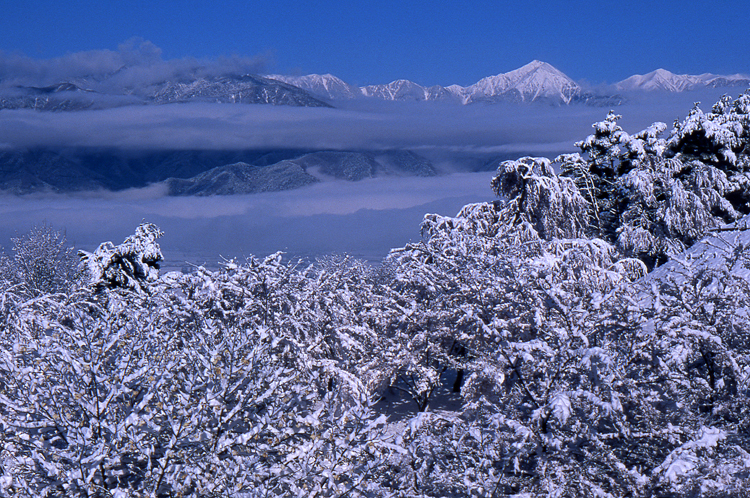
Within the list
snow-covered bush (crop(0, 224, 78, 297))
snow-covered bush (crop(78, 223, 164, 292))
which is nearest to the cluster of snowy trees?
snow-covered bush (crop(78, 223, 164, 292))

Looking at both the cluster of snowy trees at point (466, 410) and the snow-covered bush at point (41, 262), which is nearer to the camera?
the cluster of snowy trees at point (466, 410)

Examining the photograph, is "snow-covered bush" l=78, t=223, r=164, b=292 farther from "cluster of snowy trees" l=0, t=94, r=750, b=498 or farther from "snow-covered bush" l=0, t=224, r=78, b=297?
"snow-covered bush" l=0, t=224, r=78, b=297

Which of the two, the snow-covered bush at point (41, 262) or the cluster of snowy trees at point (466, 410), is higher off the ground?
the cluster of snowy trees at point (466, 410)

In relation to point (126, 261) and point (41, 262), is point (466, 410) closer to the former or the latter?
point (126, 261)

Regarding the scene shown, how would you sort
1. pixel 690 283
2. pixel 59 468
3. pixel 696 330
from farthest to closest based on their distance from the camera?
pixel 690 283 → pixel 696 330 → pixel 59 468

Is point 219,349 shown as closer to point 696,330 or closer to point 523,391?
point 523,391

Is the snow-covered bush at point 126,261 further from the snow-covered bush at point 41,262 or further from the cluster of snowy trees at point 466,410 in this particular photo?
the snow-covered bush at point 41,262

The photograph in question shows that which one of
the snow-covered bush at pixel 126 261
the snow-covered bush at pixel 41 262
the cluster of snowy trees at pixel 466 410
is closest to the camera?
the cluster of snowy trees at pixel 466 410

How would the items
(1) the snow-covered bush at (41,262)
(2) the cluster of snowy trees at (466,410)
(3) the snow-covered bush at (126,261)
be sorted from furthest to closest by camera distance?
(1) the snow-covered bush at (41,262), (3) the snow-covered bush at (126,261), (2) the cluster of snowy trees at (466,410)

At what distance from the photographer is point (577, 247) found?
60.8 ft

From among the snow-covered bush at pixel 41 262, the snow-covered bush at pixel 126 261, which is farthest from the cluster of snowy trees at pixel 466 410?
the snow-covered bush at pixel 41 262

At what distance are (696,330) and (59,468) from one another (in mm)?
9941

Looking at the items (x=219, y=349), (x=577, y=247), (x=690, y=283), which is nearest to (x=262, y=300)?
(x=219, y=349)

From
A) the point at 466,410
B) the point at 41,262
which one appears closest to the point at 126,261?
the point at 466,410
